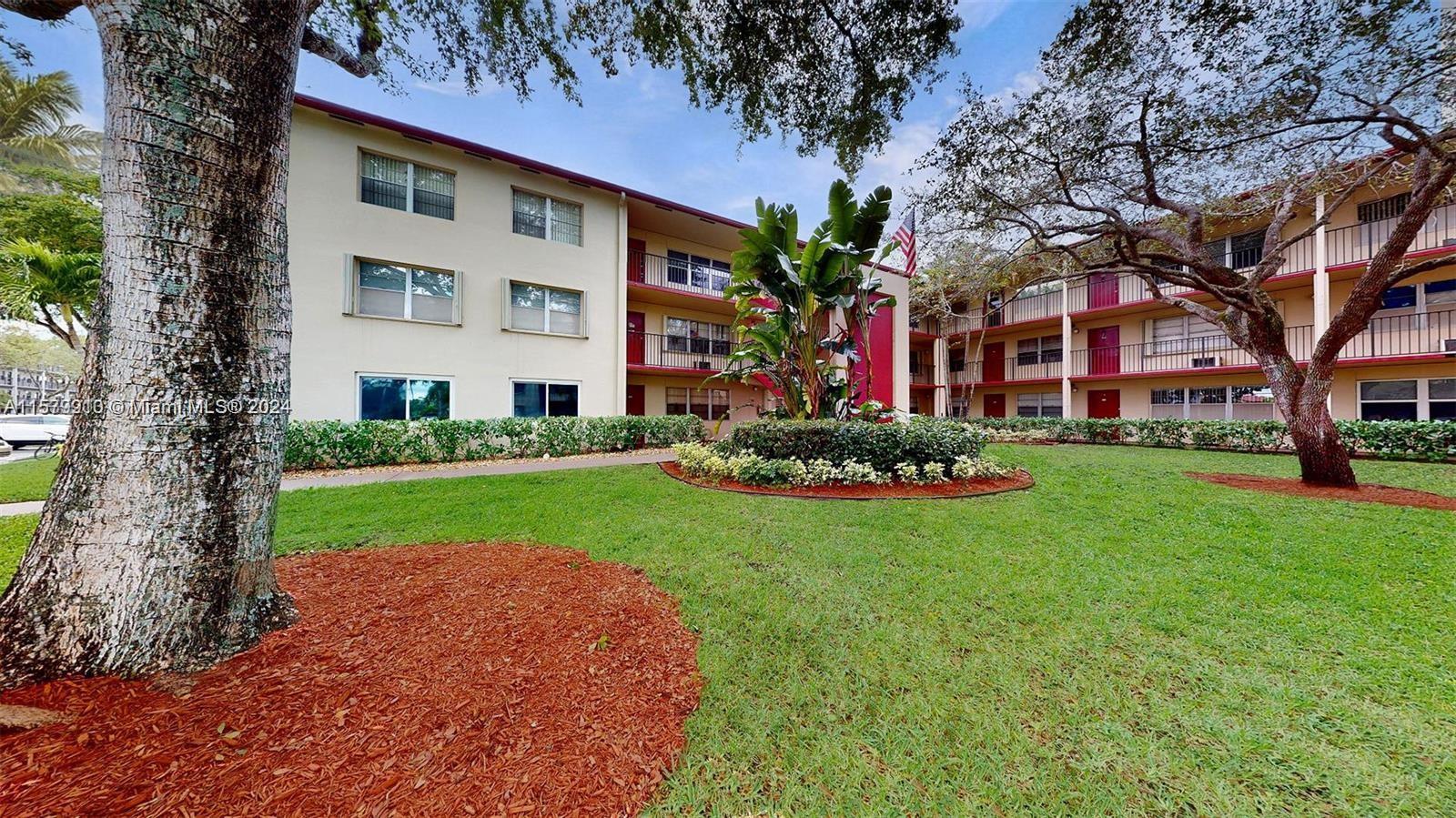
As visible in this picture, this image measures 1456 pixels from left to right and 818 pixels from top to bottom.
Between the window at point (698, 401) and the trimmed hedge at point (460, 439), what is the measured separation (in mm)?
3033

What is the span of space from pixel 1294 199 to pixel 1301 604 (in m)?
9.11

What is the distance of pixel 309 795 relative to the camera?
4.76 feet

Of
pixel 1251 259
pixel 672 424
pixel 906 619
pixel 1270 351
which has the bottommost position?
pixel 906 619

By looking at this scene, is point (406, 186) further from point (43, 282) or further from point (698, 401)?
point (698, 401)

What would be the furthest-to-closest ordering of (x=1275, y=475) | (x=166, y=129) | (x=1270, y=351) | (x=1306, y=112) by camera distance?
(x=1275, y=475), (x=1270, y=351), (x=1306, y=112), (x=166, y=129)

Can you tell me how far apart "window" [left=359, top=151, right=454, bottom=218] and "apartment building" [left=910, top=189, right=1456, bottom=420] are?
13746 millimetres

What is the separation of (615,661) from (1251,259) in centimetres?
2320

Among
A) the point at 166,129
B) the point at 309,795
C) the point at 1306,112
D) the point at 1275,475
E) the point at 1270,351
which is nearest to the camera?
the point at 309,795

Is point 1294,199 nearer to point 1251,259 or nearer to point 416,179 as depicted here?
point 1251,259

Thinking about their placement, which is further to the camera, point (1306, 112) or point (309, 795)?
point (1306, 112)

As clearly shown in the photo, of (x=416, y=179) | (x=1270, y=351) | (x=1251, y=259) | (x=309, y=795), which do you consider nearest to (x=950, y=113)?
(x=1270, y=351)

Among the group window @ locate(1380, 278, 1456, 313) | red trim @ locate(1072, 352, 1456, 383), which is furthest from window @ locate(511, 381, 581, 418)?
window @ locate(1380, 278, 1456, 313)

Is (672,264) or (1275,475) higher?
(672,264)

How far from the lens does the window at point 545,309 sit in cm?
1233
